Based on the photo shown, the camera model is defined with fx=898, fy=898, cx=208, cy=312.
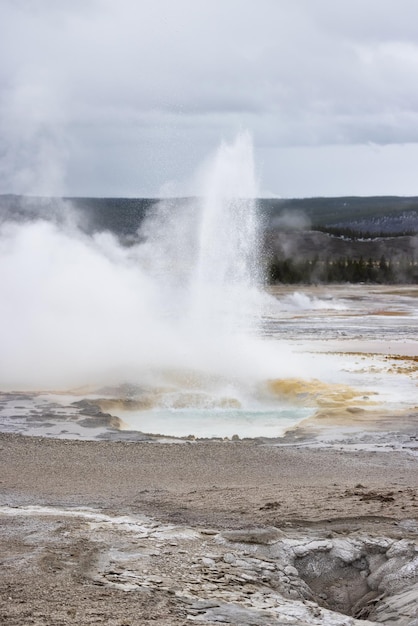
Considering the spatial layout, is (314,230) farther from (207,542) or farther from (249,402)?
(207,542)

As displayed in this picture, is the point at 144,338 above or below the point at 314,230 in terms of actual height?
below

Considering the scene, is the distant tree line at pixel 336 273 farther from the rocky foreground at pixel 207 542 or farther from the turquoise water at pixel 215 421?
the rocky foreground at pixel 207 542

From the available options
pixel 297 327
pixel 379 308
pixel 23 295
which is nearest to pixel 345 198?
pixel 379 308

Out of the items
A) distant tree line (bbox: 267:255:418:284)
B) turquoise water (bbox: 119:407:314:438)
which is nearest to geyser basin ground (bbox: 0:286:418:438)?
turquoise water (bbox: 119:407:314:438)

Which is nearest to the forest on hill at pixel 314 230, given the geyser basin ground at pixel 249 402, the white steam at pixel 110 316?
the white steam at pixel 110 316

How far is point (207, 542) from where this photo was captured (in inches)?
316

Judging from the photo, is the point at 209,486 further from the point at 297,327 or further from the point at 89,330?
the point at 297,327

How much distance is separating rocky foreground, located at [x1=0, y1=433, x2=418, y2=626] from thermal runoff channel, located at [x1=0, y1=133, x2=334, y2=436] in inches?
152

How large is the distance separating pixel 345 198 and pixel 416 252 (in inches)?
3356

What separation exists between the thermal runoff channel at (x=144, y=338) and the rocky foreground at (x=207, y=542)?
3.85m

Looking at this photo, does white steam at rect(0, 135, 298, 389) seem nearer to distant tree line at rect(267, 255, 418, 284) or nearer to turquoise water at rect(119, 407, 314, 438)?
turquoise water at rect(119, 407, 314, 438)

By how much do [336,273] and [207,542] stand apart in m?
65.6

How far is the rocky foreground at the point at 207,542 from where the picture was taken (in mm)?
6617

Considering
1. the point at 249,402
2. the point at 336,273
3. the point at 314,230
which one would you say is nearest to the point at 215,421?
the point at 249,402
